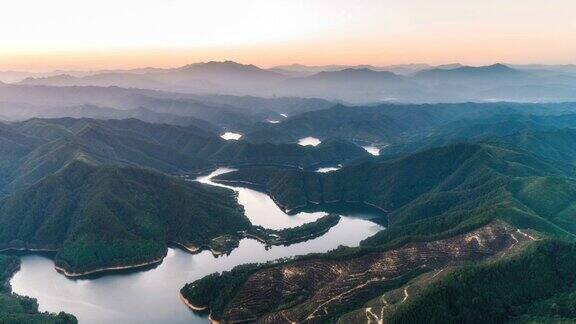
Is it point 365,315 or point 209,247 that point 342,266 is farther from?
point 209,247

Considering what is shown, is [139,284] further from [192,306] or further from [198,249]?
[198,249]

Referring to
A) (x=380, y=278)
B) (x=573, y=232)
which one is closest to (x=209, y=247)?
(x=380, y=278)

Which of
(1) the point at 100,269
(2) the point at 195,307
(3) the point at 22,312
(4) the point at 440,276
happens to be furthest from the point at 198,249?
(4) the point at 440,276

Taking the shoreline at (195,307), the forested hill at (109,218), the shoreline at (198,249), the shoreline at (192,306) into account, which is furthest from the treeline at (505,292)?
the forested hill at (109,218)

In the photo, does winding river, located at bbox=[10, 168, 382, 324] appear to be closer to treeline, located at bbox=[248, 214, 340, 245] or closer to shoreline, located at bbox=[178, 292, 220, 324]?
shoreline, located at bbox=[178, 292, 220, 324]

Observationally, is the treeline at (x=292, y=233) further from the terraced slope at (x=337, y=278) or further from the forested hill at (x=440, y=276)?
the terraced slope at (x=337, y=278)

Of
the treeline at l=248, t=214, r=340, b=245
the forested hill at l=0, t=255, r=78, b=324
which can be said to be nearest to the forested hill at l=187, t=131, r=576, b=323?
the treeline at l=248, t=214, r=340, b=245

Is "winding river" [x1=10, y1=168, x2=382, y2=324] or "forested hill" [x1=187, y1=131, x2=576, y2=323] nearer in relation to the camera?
"forested hill" [x1=187, y1=131, x2=576, y2=323]
